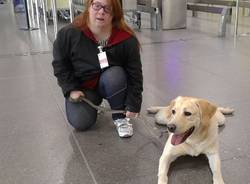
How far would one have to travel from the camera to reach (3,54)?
19.7ft

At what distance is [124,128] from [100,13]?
0.83 metres

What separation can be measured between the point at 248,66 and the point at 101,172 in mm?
2966

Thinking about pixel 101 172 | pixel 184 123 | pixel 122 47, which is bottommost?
pixel 101 172

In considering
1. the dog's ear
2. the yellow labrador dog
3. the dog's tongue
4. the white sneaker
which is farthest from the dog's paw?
the white sneaker

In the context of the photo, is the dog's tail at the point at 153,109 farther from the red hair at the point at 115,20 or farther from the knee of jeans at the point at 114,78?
the red hair at the point at 115,20

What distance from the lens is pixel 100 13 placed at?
2562 millimetres

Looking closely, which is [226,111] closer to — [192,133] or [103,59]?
[192,133]

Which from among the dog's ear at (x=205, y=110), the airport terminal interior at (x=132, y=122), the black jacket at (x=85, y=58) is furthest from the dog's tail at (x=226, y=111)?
the dog's ear at (x=205, y=110)

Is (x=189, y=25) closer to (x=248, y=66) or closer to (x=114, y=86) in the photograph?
(x=248, y=66)

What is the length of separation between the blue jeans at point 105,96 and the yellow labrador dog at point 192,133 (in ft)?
2.17

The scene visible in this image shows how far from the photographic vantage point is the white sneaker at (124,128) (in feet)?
8.98

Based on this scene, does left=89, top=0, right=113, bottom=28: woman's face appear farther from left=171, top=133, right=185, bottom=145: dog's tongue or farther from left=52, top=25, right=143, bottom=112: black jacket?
left=171, top=133, right=185, bottom=145: dog's tongue

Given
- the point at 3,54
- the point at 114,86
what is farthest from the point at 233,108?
the point at 3,54

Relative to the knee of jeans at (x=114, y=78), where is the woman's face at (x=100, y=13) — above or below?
above
